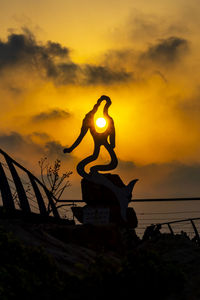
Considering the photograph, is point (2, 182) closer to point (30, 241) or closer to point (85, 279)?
point (30, 241)

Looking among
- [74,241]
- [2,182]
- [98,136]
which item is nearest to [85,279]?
[74,241]

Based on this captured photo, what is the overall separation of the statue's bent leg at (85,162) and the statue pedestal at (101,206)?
0.86 ft

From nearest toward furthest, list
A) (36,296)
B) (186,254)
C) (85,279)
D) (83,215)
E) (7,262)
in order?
1. (36,296)
2. (85,279)
3. (7,262)
4. (186,254)
5. (83,215)

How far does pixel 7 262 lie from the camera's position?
6.66m

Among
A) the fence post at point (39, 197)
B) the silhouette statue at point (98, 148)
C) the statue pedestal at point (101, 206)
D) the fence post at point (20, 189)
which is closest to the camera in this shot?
the fence post at point (20, 189)

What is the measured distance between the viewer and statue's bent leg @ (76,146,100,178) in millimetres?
15914

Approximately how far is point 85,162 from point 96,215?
2.16 m

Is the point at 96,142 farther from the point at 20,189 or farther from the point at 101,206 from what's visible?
the point at 20,189

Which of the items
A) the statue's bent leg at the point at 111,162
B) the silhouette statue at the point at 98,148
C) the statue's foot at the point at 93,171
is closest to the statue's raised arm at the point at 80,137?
the silhouette statue at the point at 98,148

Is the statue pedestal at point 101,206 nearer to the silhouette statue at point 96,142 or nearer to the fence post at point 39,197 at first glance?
the silhouette statue at point 96,142

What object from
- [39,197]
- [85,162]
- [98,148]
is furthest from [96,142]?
[39,197]

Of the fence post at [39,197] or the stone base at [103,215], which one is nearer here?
the fence post at [39,197]

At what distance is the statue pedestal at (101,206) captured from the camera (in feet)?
49.5

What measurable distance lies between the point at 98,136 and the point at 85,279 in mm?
9959
